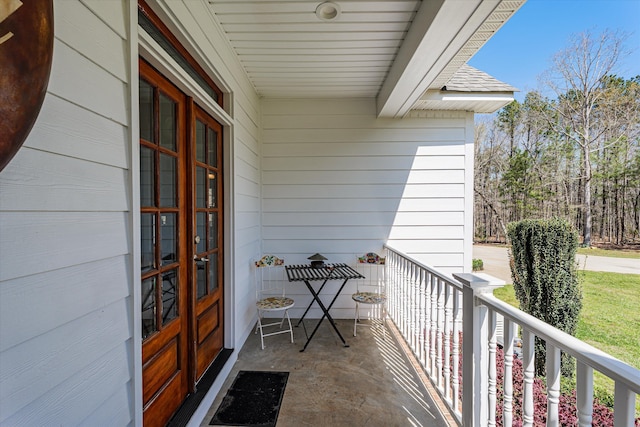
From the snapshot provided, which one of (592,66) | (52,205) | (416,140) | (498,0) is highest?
(592,66)

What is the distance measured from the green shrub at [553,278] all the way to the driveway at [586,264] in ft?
15.4

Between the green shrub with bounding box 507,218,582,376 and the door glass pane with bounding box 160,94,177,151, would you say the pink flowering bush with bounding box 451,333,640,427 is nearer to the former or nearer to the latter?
Result: the green shrub with bounding box 507,218,582,376

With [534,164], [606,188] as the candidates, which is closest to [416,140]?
[534,164]

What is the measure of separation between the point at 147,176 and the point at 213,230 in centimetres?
109

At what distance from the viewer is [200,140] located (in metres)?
2.31

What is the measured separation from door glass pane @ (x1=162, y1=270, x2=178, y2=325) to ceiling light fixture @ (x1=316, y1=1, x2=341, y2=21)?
2.10 m

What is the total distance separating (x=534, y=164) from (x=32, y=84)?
14.1 metres

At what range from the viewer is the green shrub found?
3.32 meters

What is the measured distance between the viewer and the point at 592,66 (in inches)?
401

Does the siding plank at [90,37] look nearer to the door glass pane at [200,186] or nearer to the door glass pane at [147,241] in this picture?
the door glass pane at [147,241]

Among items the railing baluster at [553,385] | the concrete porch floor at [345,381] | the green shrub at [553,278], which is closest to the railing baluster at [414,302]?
the concrete porch floor at [345,381]

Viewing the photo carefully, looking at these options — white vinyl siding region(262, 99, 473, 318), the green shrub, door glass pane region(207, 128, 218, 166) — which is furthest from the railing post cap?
the green shrub

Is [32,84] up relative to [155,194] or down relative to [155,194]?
up

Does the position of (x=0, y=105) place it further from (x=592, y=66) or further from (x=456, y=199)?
(x=592, y=66)
